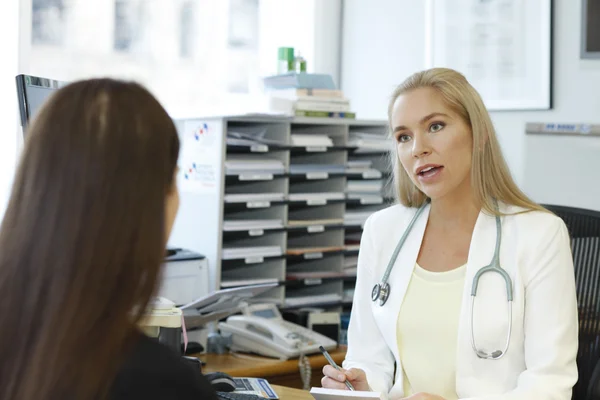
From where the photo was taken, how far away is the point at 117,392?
0.85 metres

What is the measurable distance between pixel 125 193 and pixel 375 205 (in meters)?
2.55

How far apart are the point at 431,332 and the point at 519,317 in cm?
21

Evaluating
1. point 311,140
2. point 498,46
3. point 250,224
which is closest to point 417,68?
point 498,46

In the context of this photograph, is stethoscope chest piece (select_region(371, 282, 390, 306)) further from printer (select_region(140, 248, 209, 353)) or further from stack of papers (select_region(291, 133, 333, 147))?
stack of papers (select_region(291, 133, 333, 147))

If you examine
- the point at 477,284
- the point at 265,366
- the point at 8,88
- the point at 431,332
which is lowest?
the point at 265,366

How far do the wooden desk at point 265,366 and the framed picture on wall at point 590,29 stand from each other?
1338 mm

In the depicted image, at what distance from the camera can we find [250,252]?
2945 millimetres

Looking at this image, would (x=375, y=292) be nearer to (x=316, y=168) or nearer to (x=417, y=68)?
(x=316, y=168)

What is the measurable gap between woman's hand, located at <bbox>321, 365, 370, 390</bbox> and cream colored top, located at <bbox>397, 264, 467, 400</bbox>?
0.33 feet

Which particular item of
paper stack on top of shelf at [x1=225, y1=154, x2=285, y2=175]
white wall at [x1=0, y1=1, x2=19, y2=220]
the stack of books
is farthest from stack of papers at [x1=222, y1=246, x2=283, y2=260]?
white wall at [x1=0, y1=1, x2=19, y2=220]

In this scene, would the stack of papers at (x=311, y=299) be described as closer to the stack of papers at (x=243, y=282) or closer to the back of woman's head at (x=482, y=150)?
the stack of papers at (x=243, y=282)

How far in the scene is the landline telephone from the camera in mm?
2623

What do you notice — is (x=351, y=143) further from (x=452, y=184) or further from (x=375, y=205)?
(x=452, y=184)

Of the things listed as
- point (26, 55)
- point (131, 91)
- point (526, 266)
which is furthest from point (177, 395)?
point (26, 55)
